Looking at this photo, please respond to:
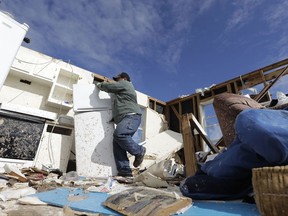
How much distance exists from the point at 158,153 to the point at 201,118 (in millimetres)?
1954

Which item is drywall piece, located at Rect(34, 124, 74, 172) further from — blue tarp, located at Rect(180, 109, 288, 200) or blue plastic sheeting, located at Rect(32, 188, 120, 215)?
blue tarp, located at Rect(180, 109, 288, 200)

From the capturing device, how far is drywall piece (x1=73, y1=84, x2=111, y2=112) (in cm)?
252

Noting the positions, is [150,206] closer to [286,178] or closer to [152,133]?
[286,178]

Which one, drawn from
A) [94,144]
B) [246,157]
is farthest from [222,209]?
[94,144]

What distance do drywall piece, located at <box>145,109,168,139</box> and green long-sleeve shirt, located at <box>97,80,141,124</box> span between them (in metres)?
3.04

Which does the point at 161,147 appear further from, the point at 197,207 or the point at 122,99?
the point at 197,207

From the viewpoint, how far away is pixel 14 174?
1.52 metres

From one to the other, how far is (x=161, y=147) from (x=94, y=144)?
2.91 metres

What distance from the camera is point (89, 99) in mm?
2582

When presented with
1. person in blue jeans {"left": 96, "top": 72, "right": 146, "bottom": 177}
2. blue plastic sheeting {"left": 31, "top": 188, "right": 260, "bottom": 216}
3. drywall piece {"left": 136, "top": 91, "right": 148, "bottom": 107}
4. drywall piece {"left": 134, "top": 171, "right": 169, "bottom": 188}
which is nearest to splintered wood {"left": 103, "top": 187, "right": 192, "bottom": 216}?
blue plastic sheeting {"left": 31, "top": 188, "right": 260, "bottom": 216}

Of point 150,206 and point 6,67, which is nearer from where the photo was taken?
point 150,206

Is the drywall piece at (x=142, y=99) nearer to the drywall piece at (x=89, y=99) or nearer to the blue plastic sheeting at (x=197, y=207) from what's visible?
the drywall piece at (x=89, y=99)

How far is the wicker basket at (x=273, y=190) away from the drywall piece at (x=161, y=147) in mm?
3645

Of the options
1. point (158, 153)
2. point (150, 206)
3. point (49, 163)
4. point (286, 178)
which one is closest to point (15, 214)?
point (150, 206)
